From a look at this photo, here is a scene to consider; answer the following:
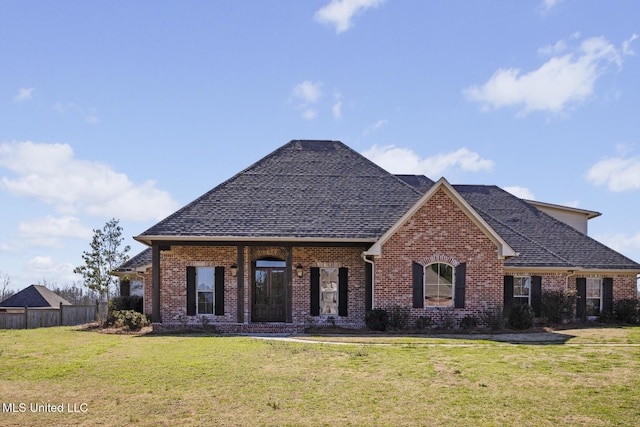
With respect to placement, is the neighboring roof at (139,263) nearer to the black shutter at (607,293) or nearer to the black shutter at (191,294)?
the black shutter at (191,294)

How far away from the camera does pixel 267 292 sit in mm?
20266

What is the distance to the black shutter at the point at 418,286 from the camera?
18672 millimetres

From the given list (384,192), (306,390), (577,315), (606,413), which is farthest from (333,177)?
(606,413)

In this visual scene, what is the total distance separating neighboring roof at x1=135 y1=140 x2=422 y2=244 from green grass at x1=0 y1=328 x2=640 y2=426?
5.16 m

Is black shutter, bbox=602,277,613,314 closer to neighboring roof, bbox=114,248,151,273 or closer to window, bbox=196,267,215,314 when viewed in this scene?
window, bbox=196,267,215,314

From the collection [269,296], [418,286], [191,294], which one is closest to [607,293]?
[418,286]

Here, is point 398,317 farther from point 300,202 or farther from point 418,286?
point 300,202

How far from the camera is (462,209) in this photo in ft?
62.1

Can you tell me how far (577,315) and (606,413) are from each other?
15637 mm

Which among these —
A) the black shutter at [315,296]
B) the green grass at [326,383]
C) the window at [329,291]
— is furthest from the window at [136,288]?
the green grass at [326,383]

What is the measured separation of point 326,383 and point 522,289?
1390 cm

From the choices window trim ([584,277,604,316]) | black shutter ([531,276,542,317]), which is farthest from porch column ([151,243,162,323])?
window trim ([584,277,604,316])

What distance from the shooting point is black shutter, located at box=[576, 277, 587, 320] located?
2236cm

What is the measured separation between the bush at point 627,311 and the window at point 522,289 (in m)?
4.05
